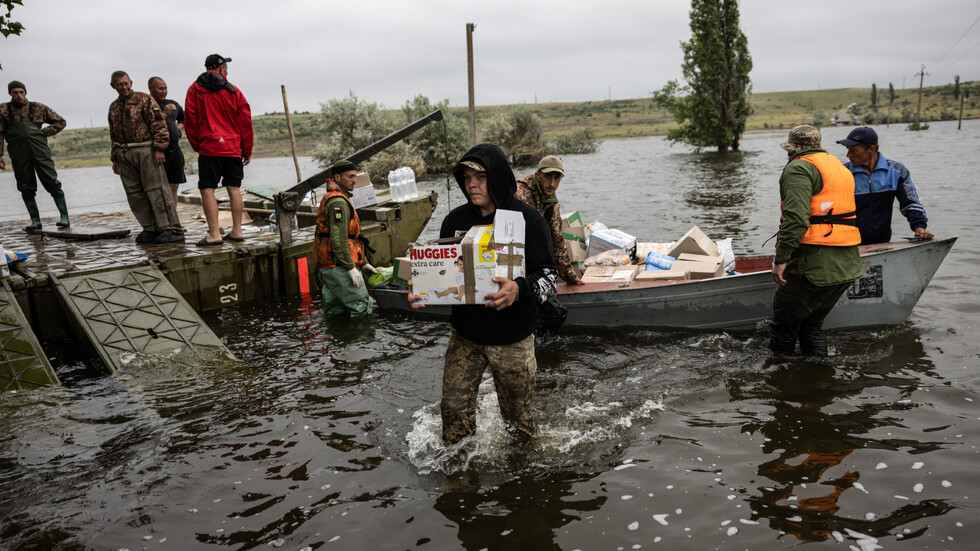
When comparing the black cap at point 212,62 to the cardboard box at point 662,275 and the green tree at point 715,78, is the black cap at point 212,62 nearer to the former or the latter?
the cardboard box at point 662,275

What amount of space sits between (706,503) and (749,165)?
33.8 m

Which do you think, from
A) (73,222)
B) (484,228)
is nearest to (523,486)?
(484,228)

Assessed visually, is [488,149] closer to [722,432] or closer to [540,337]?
[722,432]

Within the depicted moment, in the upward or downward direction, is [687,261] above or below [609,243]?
below

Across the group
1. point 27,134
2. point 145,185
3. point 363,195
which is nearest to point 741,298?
point 363,195

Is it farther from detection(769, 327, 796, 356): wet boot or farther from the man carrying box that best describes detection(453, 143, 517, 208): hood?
detection(769, 327, 796, 356): wet boot

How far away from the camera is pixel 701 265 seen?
780 centimetres

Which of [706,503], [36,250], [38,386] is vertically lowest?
[706,503]

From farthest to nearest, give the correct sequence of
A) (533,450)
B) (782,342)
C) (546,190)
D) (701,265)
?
(701,265)
(546,190)
(782,342)
(533,450)

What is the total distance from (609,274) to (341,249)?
3.52 meters

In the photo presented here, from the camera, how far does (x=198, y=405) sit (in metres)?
5.87

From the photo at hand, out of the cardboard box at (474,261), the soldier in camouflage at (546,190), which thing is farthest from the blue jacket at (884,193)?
the cardboard box at (474,261)

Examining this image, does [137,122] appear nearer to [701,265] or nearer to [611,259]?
[611,259]

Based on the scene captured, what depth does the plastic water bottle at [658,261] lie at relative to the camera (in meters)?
8.25
